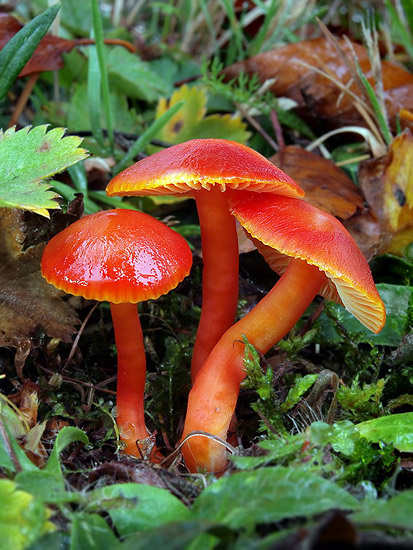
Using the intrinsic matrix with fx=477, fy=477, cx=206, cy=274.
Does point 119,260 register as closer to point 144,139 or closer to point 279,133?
point 144,139

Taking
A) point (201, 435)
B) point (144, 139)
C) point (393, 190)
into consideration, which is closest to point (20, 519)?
point (201, 435)

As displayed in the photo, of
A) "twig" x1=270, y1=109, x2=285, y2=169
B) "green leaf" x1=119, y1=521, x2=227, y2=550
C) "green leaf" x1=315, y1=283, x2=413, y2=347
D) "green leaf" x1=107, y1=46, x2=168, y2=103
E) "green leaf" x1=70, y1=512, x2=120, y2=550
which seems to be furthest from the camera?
"green leaf" x1=107, y1=46, x2=168, y2=103

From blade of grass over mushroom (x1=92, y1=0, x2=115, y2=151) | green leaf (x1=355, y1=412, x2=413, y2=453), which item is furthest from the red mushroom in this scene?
blade of grass over mushroom (x1=92, y1=0, x2=115, y2=151)

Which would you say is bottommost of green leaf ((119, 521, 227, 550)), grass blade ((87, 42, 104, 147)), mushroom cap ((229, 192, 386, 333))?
green leaf ((119, 521, 227, 550))

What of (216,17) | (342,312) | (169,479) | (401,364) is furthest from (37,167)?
(216,17)

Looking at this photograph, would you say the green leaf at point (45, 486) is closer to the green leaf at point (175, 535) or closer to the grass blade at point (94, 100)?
the green leaf at point (175, 535)

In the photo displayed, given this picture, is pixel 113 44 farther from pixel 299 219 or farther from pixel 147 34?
pixel 299 219

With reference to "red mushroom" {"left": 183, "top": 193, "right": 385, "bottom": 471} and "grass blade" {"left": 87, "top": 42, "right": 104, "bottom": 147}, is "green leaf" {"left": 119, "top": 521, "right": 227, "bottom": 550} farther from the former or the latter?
"grass blade" {"left": 87, "top": 42, "right": 104, "bottom": 147}

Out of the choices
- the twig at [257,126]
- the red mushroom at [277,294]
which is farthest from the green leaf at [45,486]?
the twig at [257,126]
